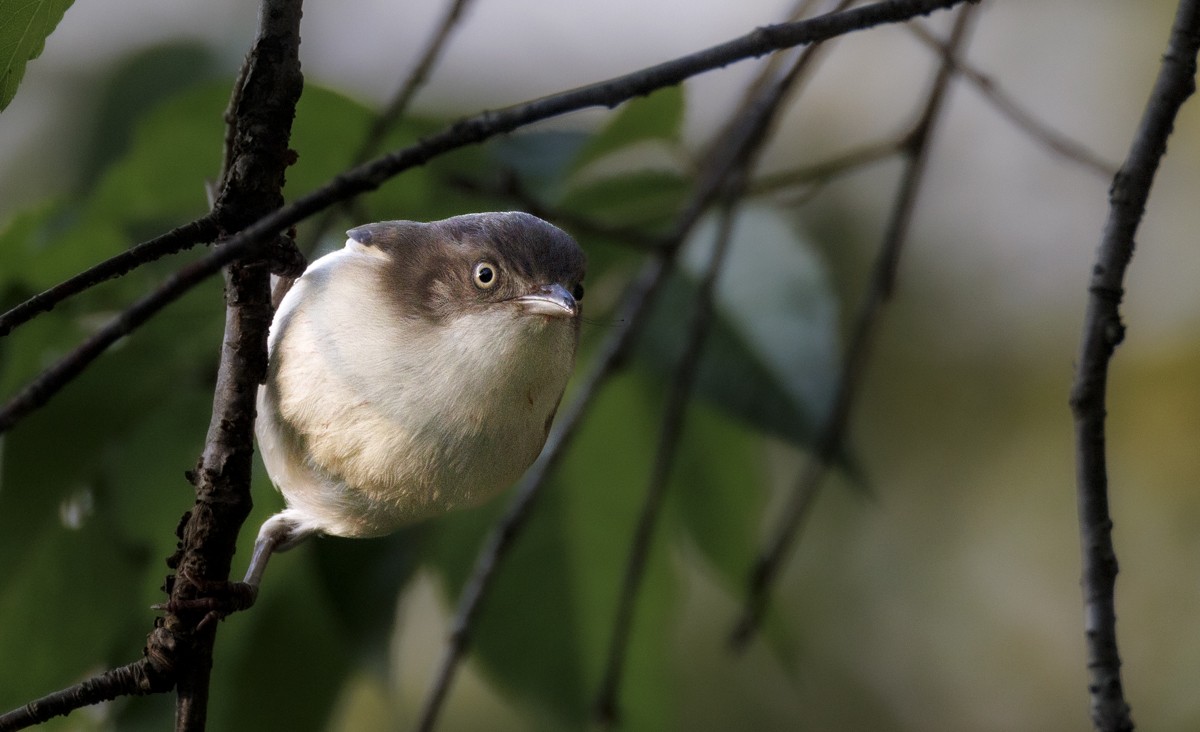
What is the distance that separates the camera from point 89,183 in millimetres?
2027

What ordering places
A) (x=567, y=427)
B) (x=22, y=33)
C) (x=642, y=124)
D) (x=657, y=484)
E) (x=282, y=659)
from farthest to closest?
(x=282, y=659) < (x=642, y=124) < (x=657, y=484) < (x=567, y=427) < (x=22, y=33)

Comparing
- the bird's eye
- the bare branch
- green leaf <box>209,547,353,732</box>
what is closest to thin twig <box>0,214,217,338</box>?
the bird's eye

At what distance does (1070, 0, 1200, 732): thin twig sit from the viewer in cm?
85

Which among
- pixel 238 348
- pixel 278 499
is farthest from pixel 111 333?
pixel 278 499

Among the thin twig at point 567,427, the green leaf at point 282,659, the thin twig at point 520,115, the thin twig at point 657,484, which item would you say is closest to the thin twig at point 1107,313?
the thin twig at point 520,115

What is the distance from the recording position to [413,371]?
846 millimetres

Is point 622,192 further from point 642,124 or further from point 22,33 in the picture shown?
point 22,33

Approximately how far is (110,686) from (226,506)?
0.15 meters

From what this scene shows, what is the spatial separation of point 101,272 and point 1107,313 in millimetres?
718

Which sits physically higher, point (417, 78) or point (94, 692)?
point (417, 78)

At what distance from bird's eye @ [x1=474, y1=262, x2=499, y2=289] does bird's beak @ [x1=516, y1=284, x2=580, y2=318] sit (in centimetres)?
3

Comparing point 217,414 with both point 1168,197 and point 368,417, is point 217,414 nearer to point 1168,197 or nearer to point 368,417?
point 368,417

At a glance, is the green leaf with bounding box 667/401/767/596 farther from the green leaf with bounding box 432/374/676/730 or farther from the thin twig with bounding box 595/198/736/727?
the thin twig with bounding box 595/198/736/727

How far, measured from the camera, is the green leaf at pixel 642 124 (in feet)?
4.88
